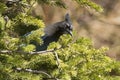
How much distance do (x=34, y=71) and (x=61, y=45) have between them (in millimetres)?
243

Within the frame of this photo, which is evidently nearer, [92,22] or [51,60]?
[51,60]

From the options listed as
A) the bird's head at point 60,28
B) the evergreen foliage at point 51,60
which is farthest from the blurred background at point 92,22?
the evergreen foliage at point 51,60

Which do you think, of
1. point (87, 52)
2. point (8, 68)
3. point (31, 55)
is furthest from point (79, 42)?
→ point (8, 68)

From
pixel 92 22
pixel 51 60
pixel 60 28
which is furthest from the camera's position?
pixel 92 22

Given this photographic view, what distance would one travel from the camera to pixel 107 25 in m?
9.91

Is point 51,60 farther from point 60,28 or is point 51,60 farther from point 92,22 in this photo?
point 92,22

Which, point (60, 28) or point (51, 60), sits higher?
point (60, 28)

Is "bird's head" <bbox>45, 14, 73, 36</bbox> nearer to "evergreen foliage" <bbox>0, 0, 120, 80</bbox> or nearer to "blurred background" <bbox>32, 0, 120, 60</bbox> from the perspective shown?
"evergreen foliage" <bbox>0, 0, 120, 80</bbox>

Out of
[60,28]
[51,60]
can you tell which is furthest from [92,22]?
[51,60]

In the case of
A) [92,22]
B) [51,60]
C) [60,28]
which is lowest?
[51,60]

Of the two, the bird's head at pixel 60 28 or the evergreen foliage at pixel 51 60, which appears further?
the bird's head at pixel 60 28

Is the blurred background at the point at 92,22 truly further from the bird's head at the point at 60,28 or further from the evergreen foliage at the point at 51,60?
the evergreen foliage at the point at 51,60

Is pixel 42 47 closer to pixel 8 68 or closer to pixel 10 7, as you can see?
pixel 10 7

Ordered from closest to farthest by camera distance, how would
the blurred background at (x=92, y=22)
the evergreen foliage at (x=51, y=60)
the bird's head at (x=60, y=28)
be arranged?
the evergreen foliage at (x=51, y=60) < the bird's head at (x=60, y=28) < the blurred background at (x=92, y=22)
